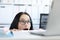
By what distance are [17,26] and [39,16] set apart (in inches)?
31.0

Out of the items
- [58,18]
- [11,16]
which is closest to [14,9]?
[11,16]

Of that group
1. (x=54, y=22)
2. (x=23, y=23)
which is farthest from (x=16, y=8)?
(x=54, y=22)

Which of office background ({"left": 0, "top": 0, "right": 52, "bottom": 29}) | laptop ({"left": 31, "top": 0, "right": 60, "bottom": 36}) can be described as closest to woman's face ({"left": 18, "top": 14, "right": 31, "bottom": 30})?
office background ({"left": 0, "top": 0, "right": 52, "bottom": 29})

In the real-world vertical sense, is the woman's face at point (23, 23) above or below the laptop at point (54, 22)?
below

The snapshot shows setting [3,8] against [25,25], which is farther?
[3,8]

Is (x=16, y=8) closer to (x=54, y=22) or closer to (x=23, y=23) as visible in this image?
(x=23, y=23)

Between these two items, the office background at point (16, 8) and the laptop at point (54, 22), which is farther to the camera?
the office background at point (16, 8)

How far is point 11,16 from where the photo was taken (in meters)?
2.81

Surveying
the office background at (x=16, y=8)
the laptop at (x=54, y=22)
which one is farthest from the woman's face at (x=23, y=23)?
the laptop at (x=54, y=22)

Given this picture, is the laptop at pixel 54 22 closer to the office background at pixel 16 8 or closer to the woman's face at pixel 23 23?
the woman's face at pixel 23 23

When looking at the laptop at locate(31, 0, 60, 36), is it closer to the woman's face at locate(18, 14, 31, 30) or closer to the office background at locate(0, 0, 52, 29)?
the woman's face at locate(18, 14, 31, 30)

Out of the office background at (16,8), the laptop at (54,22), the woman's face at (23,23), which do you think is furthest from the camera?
the office background at (16,8)

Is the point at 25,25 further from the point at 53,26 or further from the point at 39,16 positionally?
the point at 53,26

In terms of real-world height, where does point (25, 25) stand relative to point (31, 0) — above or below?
below
